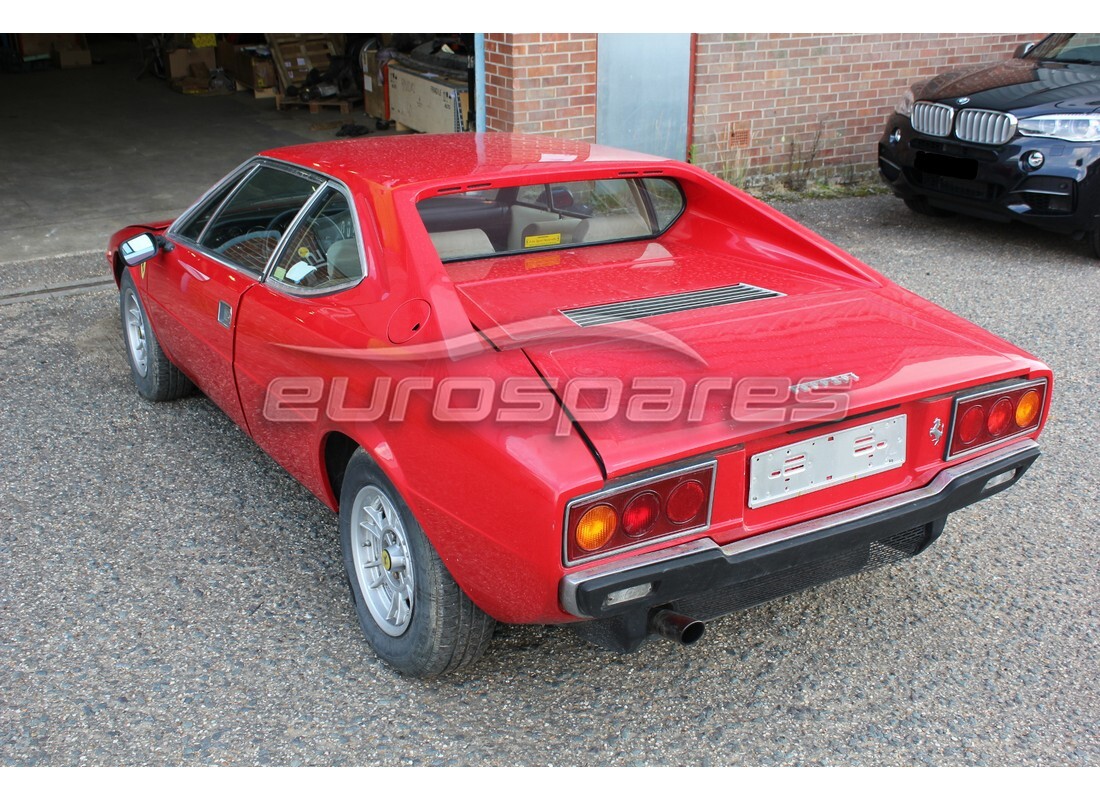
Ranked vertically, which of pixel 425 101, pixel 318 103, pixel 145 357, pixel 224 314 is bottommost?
pixel 145 357

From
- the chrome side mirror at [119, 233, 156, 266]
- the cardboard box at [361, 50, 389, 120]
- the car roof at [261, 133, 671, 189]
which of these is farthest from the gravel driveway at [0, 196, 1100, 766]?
the cardboard box at [361, 50, 389, 120]

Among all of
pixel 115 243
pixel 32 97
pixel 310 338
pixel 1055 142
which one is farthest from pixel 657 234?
pixel 32 97

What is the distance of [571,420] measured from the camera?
2.35m

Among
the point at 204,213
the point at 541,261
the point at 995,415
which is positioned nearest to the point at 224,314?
the point at 204,213

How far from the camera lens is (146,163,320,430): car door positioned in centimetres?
350

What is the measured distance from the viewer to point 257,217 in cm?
374

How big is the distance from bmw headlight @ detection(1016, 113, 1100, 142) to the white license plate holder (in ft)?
16.5

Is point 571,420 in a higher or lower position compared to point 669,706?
higher

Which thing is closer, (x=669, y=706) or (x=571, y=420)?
(x=571, y=420)

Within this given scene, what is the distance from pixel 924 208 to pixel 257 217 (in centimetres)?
593

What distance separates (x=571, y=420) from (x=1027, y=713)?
152 cm

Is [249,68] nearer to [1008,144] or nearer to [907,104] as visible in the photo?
[907,104]

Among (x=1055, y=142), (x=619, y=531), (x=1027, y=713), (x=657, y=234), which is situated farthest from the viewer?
(x=1055, y=142)

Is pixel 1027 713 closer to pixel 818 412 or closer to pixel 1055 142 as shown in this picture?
pixel 818 412
